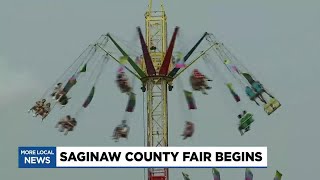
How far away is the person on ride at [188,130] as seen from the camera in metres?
104

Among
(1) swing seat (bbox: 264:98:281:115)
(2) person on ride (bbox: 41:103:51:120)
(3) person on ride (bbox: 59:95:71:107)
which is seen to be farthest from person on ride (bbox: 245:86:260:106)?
(2) person on ride (bbox: 41:103:51:120)

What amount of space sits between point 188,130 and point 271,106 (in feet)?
44.6

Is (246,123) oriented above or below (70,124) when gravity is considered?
below

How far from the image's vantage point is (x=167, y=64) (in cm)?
11188

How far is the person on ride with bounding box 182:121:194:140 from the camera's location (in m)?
104

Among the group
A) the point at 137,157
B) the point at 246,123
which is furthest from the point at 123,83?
the point at 137,157

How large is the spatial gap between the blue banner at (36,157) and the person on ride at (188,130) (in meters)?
23.1

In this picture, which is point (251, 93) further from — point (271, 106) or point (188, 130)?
point (188, 130)

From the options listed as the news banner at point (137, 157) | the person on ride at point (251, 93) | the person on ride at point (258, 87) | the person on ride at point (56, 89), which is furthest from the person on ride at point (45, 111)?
the person on ride at point (258, 87)

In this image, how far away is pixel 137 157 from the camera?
279 feet

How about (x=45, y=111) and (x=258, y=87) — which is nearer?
(x=45, y=111)

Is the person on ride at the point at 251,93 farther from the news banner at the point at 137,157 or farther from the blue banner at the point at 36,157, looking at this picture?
→ the blue banner at the point at 36,157

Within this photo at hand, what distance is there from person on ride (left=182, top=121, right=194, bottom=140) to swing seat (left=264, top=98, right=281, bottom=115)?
40.2 ft

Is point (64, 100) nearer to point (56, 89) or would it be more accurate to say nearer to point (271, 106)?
point (56, 89)
